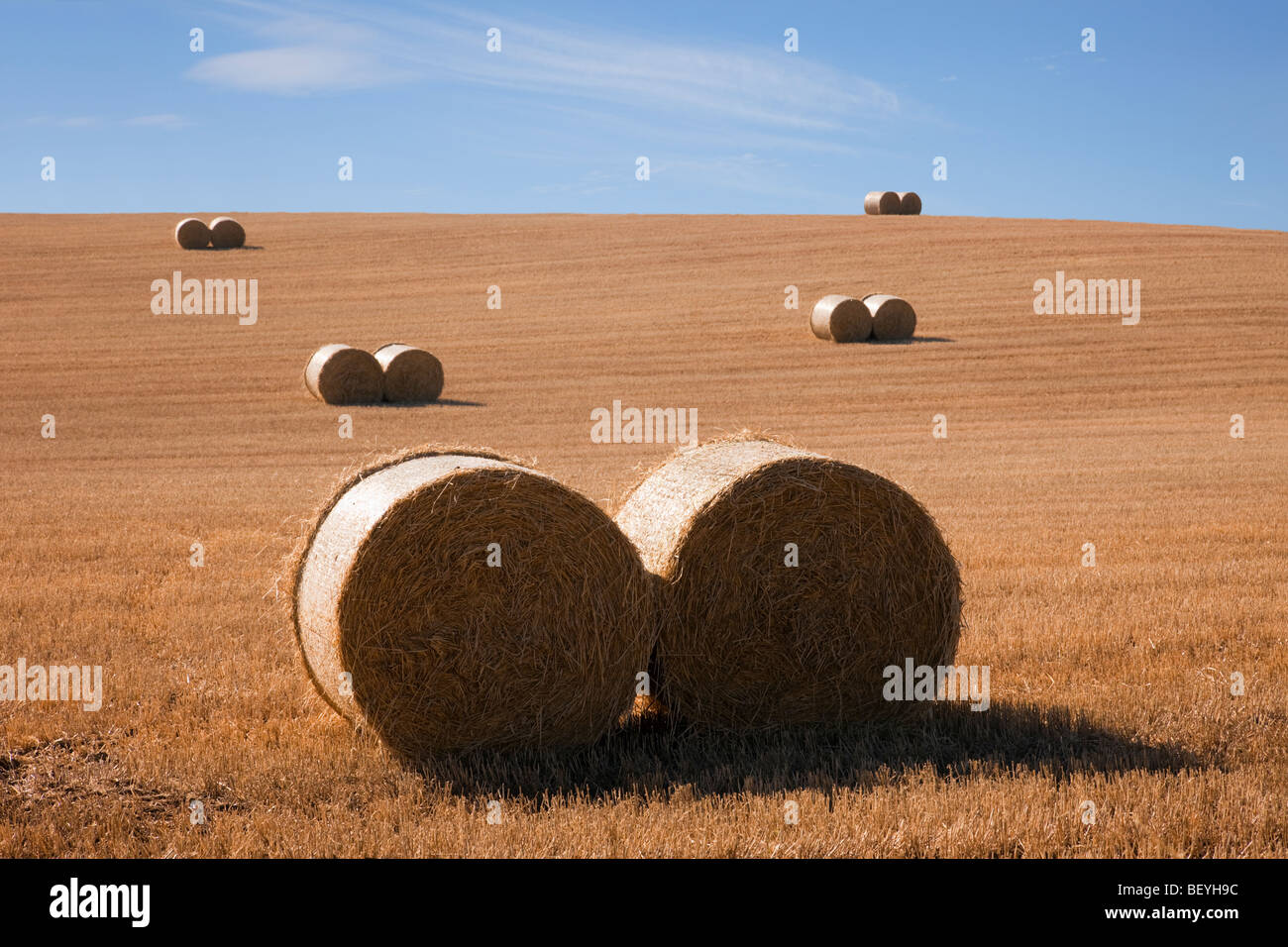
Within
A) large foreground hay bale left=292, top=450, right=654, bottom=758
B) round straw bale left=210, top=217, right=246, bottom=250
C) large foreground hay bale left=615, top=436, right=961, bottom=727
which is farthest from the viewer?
round straw bale left=210, top=217, right=246, bottom=250

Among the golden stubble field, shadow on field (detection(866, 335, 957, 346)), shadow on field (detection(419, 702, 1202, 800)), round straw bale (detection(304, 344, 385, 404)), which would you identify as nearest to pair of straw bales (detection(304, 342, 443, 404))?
round straw bale (detection(304, 344, 385, 404))

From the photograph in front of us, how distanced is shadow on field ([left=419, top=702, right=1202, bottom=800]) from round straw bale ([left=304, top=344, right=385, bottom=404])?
1842cm

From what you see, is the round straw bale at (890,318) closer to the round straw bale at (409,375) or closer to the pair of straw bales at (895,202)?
the round straw bale at (409,375)

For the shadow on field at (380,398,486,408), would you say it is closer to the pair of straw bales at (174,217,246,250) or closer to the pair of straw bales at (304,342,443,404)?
the pair of straw bales at (304,342,443,404)

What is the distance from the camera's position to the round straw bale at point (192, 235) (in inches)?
1698

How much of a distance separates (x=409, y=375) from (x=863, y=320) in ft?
39.3

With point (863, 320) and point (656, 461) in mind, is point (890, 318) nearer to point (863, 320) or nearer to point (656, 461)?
point (863, 320)

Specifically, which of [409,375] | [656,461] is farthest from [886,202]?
[656,461]

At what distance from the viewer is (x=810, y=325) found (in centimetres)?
3030

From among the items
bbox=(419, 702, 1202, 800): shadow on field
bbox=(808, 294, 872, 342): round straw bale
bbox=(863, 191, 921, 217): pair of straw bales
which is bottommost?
bbox=(419, 702, 1202, 800): shadow on field

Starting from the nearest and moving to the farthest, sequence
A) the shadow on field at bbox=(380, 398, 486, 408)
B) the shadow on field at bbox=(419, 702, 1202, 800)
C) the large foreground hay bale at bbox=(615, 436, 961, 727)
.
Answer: the shadow on field at bbox=(419, 702, 1202, 800) < the large foreground hay bale at bbox=(615, 436, 961, 727) < the shadow on field at bbox=(380, 398, 486, 408)

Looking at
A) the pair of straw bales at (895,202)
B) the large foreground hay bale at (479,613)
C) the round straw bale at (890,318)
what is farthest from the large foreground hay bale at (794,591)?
the pair of straw bales at (895,202)

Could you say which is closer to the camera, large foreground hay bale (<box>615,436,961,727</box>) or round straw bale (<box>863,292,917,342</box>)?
large foreground hay bale (<box>615,436,961,727</box>)

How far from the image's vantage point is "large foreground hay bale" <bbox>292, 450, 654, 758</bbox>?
215 inches
